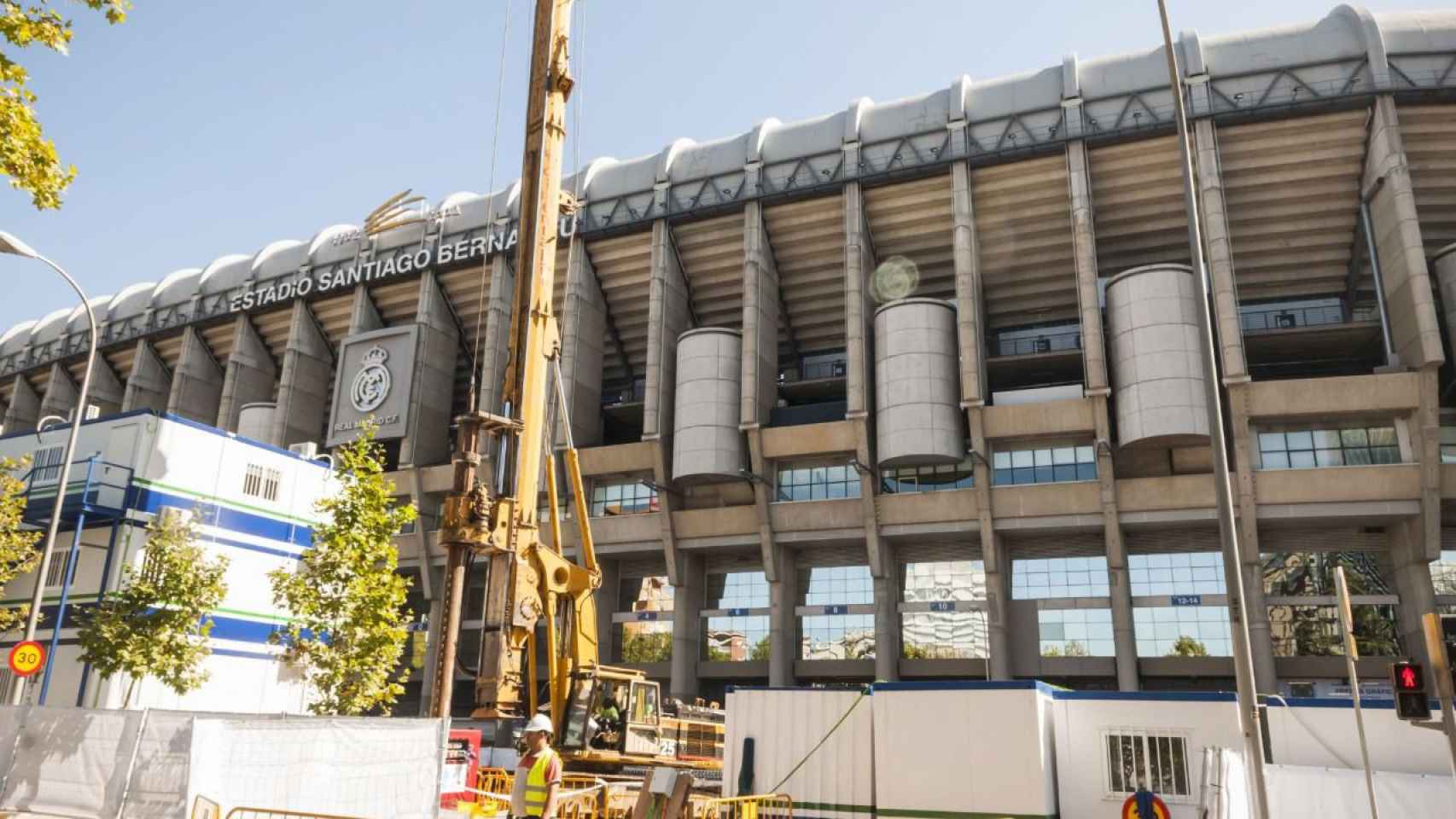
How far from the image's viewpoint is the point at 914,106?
153ft

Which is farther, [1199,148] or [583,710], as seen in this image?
[1199,148]

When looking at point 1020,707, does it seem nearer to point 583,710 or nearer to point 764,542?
point 583,710

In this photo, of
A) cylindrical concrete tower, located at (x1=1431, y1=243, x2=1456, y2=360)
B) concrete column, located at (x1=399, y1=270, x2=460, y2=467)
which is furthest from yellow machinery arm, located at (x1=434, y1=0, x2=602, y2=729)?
cylindrical concrete tower, located at (x1=1431, y1=243, x2=1456, y2=360)

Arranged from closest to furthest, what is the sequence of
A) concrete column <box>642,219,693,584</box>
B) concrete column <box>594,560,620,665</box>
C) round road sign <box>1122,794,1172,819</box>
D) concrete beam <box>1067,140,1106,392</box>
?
round road sign <box>1122,794,1172,819</box> → concrete beam <box>1067,140,1106,392</box> → concrete column <box>642,219,693,584</box> → concrete column <box>594,560,620,665</box>

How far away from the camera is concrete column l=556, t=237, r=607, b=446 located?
49.7 metres

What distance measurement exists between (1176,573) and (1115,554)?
4631 millimetres

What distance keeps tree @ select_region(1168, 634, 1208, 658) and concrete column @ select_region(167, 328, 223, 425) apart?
191 feet

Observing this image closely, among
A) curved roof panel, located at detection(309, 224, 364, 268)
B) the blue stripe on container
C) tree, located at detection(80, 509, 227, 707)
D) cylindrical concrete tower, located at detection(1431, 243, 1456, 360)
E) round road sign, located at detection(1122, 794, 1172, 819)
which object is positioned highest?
curved roof panel, located at detection(309, 224, 364, 268)

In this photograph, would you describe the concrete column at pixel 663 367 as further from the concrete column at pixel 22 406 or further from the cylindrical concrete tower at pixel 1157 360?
the concrete column at pixel 22 406

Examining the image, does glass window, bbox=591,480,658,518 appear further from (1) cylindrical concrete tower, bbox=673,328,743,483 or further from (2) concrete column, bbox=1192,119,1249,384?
(2) concrete column, bbox=1192,119,1249,384

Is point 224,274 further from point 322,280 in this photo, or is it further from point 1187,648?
point 1187,648

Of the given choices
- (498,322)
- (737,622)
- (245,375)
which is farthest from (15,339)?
(737,622)

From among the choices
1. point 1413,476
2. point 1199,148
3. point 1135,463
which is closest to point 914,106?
point 1199,148

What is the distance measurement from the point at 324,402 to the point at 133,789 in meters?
51.5
